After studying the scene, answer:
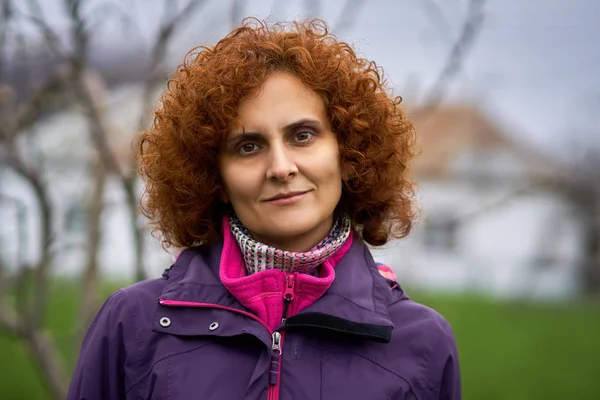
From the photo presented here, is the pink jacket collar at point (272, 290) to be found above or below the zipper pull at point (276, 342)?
above

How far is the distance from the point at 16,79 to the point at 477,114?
23.7 meters

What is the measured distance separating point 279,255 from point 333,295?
187 millimetres

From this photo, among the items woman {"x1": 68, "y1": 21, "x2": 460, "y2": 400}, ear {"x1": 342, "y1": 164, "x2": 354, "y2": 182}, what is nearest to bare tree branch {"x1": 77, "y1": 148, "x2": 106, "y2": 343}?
woman {"x1": 68, "y1": 21, "x2": 460, "y2": 400}

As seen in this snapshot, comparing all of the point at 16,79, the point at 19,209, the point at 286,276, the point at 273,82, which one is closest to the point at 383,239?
the point at 286,276

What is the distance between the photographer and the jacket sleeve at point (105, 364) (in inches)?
74.7

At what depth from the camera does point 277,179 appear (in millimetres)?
1935

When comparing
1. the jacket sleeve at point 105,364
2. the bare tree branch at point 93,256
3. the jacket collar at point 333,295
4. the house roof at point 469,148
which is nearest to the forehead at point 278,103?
the jacket collar at point 333,295

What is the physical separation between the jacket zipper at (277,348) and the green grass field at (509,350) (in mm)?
1683

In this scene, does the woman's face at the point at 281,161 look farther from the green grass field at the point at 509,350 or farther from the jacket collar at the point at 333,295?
the green grass field at the point at 509,350

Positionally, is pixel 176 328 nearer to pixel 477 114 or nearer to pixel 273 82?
pixel 273 82

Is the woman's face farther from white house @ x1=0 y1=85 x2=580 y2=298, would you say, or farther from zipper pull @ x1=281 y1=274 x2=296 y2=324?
white house @ x1=0 y1=85 x2=580 y2=298

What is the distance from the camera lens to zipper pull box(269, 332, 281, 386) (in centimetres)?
180

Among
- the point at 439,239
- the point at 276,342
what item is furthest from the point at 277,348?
the point at 439,239

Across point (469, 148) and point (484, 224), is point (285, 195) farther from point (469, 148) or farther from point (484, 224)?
point (484, 224)
